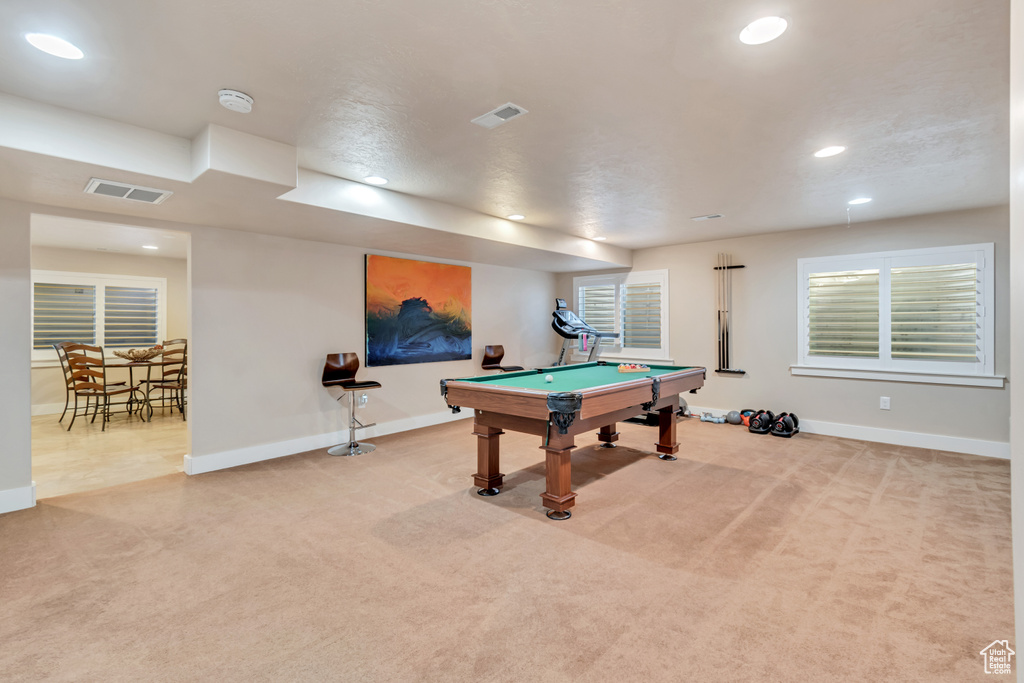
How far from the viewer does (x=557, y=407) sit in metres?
2.96

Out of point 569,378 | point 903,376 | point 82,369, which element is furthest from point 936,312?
point 82,369

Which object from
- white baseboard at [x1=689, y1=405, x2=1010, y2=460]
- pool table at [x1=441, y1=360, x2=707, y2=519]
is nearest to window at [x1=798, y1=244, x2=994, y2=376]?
white baseboard at [x1=689, y1=405, x2=1010, y2=460]

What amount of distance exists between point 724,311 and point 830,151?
3.27 metres

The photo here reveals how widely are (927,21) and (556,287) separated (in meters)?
6.28

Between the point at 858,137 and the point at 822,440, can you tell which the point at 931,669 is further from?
the point at 822,440

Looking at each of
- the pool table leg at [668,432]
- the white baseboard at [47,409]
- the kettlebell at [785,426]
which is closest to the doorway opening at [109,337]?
the white baseboard at [47,409]

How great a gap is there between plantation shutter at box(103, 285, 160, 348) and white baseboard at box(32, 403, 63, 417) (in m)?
1.02

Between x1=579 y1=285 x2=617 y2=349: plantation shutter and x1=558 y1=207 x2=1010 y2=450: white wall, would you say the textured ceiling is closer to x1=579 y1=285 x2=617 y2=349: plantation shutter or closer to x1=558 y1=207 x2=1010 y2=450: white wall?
x1=558 y1=207 x2=1010 y2=450: white wall

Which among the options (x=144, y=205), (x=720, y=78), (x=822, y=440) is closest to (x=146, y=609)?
(x=144, y=205)

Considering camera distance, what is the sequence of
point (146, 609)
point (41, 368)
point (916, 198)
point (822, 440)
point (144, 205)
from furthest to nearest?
point (41, 368)
point (822, 440)
point (916, 198)
point (144, 205)
point (146, 609)

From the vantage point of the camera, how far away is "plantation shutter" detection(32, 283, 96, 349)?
21.1 feet

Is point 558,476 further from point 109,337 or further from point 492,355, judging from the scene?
point 109,337

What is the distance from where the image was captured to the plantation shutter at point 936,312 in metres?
4.65

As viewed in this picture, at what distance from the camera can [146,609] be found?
2.12 meters
